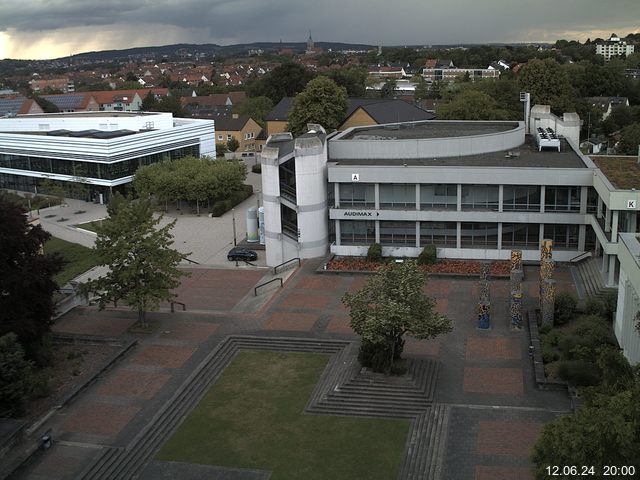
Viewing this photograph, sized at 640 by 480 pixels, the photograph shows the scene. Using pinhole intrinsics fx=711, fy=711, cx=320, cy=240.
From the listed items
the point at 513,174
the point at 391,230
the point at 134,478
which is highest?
the point at 513,174

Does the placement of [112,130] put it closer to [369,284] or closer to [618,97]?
[369,284]

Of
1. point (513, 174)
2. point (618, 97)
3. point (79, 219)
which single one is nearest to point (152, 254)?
point (513, 174)

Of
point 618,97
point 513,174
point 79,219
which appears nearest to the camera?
point 513,174

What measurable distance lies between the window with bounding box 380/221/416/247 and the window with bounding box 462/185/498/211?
3.40 m

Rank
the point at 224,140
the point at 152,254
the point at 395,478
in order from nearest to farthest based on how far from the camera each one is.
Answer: the point at 395,478, the point at 152,254, the point at 224,140

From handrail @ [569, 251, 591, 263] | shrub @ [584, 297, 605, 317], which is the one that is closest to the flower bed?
handrail @ [569, 251, 591, 263]

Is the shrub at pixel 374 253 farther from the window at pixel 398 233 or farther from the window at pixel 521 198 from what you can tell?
the window at pixel 521 198

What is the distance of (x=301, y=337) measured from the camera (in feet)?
104

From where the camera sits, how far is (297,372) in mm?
28594

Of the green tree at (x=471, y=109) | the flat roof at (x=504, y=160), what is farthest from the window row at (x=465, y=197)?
the green tree at (x=471, y=109)

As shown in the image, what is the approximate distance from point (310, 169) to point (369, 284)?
1592cm

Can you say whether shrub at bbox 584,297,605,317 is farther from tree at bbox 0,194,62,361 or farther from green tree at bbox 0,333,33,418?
green tree at bbox 0,333,33,418

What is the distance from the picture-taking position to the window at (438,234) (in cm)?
4212

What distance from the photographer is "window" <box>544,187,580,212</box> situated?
1575 inches
